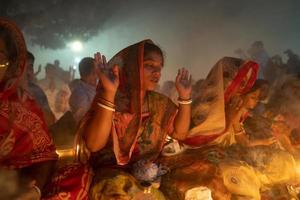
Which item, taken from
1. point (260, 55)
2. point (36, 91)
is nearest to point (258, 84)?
point (260, 55)

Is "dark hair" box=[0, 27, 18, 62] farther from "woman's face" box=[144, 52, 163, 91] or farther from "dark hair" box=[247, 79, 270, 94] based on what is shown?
"dark hair" box=[247, 79, 270, 94]

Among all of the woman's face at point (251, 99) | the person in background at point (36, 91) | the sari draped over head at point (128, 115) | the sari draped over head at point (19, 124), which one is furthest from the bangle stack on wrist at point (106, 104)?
the woman's face at point (251, 99)

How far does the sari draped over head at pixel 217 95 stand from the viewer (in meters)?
3.47

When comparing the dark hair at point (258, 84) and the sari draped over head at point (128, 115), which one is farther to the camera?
the dark hair at point (258, 84)

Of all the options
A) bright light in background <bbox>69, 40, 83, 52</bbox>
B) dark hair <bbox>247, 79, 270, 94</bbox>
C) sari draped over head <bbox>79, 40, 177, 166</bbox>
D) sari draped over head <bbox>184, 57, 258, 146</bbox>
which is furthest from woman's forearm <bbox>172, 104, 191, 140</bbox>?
bright light in background <bbox>69, 40, 83, 52</bbox>

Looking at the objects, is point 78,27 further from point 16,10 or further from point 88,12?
point 16,10

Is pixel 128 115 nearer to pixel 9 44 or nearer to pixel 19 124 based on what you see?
pixel 19 124

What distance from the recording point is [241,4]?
393cm

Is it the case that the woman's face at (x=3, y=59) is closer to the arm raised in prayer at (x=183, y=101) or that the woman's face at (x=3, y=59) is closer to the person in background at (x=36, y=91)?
the person in background at (x=36, y=91)

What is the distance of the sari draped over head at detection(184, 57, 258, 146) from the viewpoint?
136 inches

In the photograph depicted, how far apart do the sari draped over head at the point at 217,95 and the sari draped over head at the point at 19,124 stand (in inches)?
53.9

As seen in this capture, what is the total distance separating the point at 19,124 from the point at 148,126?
1.05 m

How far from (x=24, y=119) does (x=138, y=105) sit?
86cm

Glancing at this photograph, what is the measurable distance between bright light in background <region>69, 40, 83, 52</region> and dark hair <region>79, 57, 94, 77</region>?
10 cm
